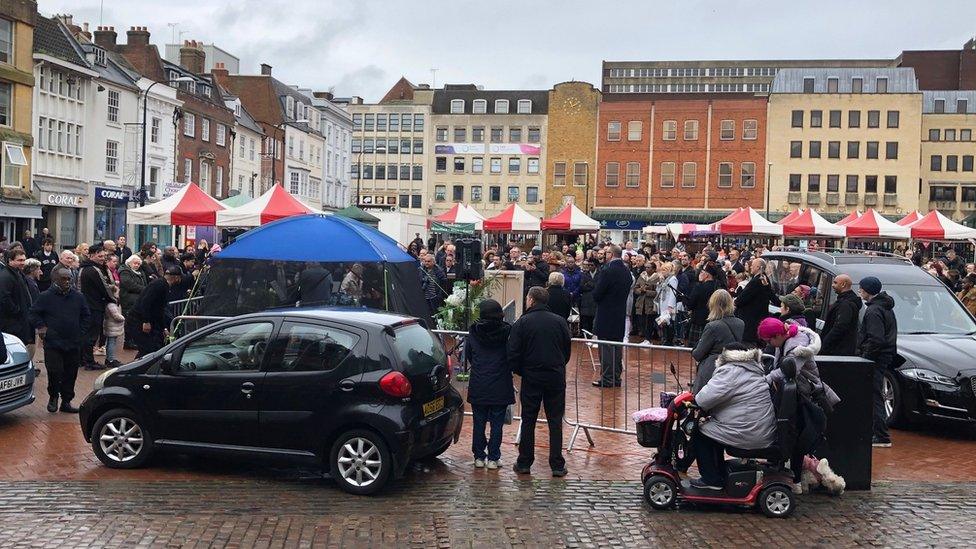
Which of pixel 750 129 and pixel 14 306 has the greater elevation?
pixel 750 129

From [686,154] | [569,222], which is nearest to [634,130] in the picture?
[686,154]

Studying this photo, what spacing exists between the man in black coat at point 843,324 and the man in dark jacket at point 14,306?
9.34m

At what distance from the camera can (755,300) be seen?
41.3ft

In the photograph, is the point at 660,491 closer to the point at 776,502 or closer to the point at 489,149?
the point at 776,502

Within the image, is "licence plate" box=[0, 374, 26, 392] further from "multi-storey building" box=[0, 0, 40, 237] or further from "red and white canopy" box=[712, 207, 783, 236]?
"multi-storey building" box=[0, 0, 40, 237]

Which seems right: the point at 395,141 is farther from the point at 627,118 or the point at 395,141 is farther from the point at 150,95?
the point at 150,95

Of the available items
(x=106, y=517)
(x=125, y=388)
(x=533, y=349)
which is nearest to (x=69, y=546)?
(x=106, y=517)

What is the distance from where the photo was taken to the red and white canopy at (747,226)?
2581 cm

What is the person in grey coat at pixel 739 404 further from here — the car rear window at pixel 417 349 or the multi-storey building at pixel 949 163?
the multi-storey building at pixel 949 163

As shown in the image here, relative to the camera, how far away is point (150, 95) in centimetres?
4516

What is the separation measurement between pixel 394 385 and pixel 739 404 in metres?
2.82

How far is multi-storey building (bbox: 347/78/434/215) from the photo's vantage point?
275 feet

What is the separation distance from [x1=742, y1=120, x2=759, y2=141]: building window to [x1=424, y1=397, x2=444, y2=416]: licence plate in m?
66.0

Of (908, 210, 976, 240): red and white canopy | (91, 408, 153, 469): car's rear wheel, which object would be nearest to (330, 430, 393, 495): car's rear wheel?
(91, 408, 153, 469): car's rear wheel
